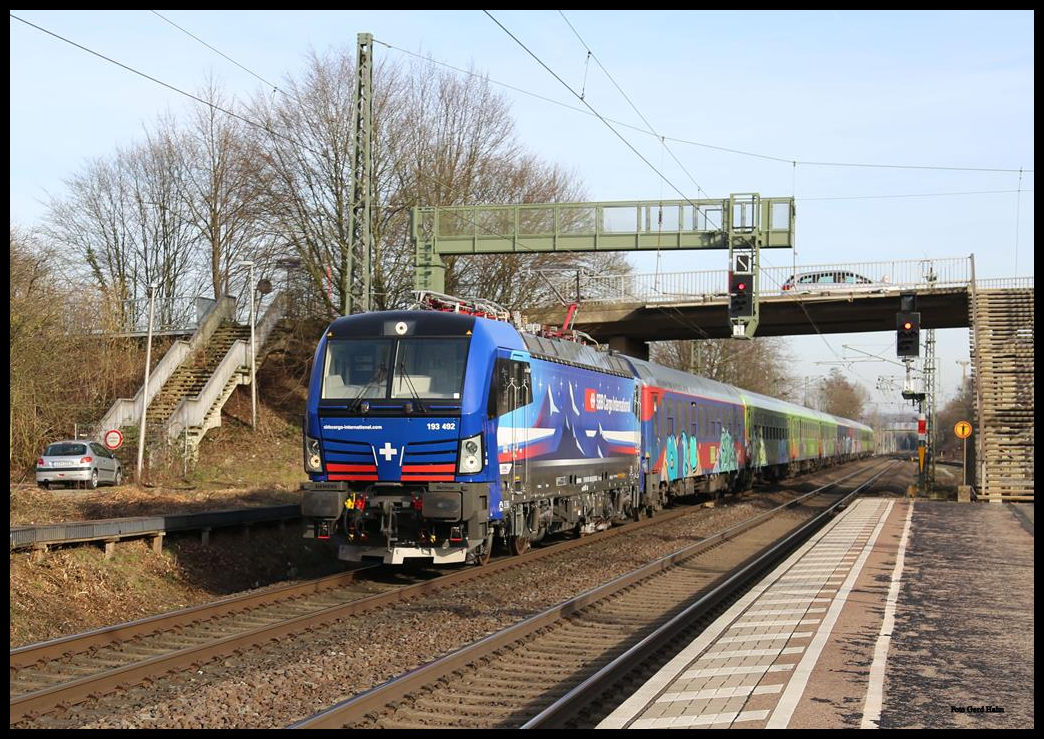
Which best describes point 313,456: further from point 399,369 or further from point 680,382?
point 680,382

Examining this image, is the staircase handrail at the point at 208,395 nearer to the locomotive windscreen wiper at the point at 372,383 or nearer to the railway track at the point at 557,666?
the locomotive windscreen wiper at the point at 372,383

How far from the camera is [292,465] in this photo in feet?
108

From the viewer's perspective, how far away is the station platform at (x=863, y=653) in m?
7.29

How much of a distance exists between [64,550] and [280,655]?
5051 millimetres

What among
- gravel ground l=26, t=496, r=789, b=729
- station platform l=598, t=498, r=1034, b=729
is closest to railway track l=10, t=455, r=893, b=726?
gravel ground l=26, t=496, r=789, b=729

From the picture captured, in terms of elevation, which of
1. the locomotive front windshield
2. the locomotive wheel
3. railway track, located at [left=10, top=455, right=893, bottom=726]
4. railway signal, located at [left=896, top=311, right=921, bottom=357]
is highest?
railway signal, located at [left=896, top=311, right=921, bottom=357]

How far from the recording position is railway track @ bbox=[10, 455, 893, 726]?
820 centimetres

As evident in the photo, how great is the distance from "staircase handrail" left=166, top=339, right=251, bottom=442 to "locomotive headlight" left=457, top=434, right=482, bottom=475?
19.8 meters

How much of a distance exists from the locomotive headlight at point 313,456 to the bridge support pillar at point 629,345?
27371 mm

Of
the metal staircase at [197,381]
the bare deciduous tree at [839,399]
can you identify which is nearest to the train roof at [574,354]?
the metal staircase at [197,381]

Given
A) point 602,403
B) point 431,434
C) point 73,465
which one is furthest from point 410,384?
point 73,465

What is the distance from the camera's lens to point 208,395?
112 feet

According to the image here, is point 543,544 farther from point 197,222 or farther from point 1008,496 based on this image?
point 197,222

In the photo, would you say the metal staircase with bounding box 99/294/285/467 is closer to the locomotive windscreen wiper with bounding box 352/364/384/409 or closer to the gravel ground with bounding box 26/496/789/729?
the locomotive windscreen wiper with bounding box 352/364/384/409
